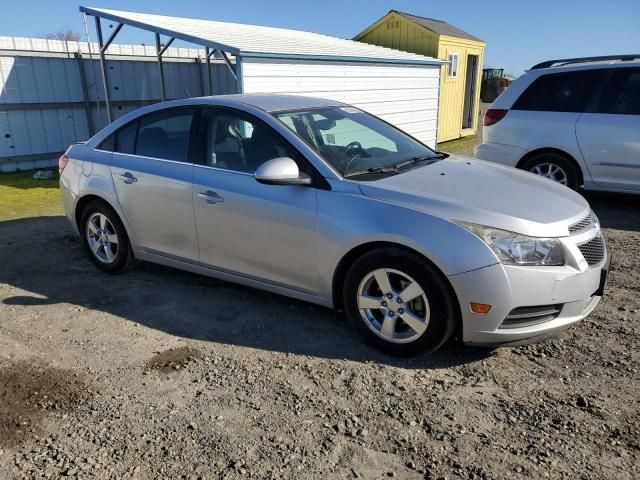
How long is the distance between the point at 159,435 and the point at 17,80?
9.12m

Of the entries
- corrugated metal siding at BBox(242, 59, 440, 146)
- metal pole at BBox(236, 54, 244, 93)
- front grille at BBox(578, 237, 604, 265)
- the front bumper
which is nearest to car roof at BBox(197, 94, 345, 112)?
the front bumper

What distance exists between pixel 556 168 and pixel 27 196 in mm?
7634

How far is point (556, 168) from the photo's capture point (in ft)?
23.5

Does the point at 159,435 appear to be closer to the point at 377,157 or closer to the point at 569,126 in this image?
the point at 377,157

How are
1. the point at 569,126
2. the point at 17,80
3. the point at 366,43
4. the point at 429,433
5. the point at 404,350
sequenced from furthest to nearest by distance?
the point at 366,43
the point at 17,80
the point at 569,126
the point at 404,350
the point at 429,433

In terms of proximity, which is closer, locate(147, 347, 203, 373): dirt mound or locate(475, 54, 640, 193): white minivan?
locate(147, 347, 203, 373): dirt mound

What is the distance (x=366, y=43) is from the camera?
51.9 ft

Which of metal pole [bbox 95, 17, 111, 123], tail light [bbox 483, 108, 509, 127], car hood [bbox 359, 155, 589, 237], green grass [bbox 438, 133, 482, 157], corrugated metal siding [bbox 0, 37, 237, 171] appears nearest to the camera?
car hood [bbox 359, 155, 589, 237]

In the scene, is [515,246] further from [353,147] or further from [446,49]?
[446,49]

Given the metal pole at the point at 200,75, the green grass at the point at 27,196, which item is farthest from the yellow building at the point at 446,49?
the green grass at the point at 27,196

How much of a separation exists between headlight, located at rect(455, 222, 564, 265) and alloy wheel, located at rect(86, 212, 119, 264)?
3243 millimetres

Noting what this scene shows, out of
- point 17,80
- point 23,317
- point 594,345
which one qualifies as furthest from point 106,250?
point 17,80

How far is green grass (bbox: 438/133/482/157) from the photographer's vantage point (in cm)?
1351

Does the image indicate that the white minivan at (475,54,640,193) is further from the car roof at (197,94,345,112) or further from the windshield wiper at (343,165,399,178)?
the windshield wiper at (343,165,399,178)
